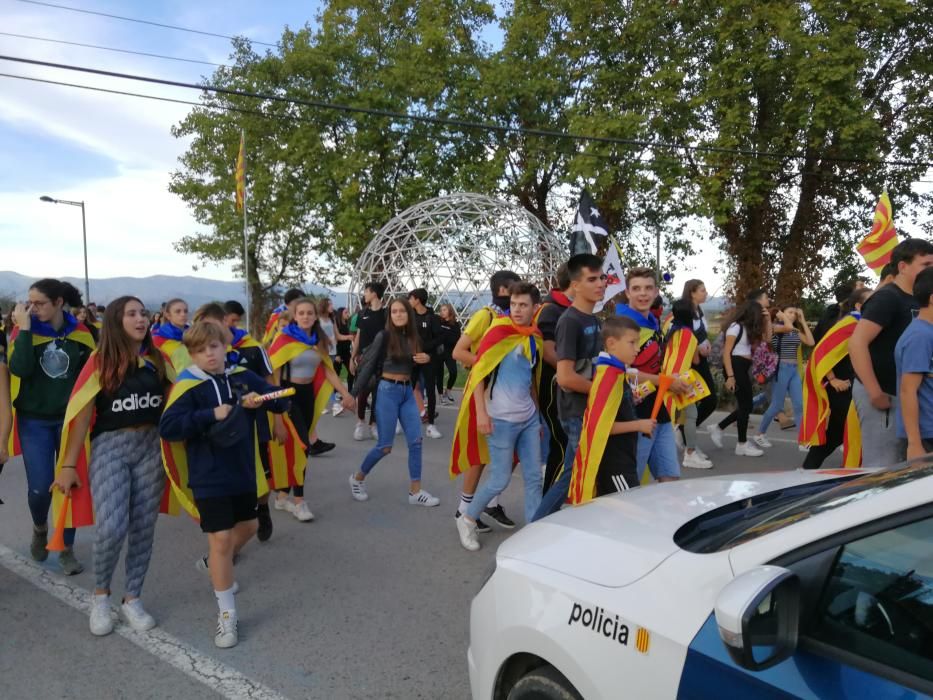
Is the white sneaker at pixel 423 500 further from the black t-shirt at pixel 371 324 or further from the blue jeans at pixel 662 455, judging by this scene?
the black t-shirt at pixel 371 324

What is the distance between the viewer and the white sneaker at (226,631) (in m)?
3.79

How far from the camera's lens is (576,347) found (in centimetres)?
442

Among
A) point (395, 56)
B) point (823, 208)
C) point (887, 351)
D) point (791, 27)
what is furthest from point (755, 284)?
point (887, 351)

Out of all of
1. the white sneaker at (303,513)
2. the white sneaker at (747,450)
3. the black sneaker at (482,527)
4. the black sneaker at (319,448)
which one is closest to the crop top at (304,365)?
the white sneaker at (303,513)

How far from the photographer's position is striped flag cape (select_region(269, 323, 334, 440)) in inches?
249

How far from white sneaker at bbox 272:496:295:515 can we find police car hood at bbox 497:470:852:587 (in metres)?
3.74

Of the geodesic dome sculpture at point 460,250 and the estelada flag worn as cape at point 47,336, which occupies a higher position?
the geodesic dome sculpture at point 460,250

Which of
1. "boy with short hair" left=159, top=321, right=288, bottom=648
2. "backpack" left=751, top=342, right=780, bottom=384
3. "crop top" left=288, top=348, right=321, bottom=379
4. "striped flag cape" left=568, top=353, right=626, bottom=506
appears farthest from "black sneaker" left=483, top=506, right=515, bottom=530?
"backpack" left=751, top=342, right=780, bottom=384

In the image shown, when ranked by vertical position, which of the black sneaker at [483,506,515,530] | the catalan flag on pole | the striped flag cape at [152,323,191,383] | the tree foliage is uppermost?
the tree foliage

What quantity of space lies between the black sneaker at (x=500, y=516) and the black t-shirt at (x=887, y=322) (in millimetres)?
2675

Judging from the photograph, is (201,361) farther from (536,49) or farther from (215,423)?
(536,49)

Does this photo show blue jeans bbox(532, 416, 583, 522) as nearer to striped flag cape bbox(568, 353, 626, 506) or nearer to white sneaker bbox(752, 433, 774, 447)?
striped flag cape bbox(568, 353, 626, 506)

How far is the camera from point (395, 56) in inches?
961

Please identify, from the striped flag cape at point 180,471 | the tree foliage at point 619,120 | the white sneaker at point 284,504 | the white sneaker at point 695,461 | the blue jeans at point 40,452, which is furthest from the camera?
the tree foliage at point 619,120
